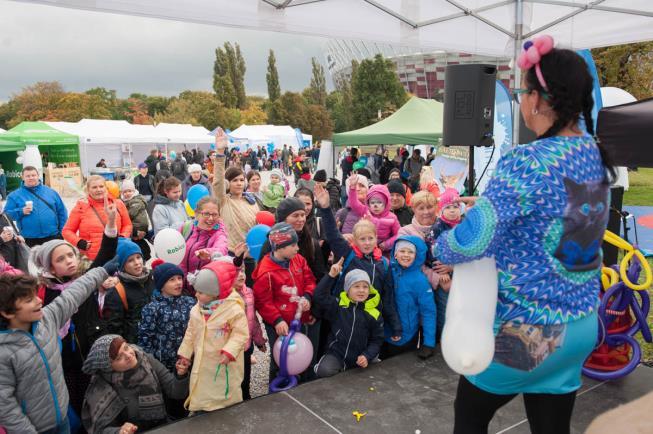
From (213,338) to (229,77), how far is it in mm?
71805

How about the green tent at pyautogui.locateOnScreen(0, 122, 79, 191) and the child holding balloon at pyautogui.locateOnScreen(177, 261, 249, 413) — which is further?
the green tent at pyautogui.locateOnScreen(0, 122, 79, 191)

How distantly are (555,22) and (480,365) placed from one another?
23.3 feet

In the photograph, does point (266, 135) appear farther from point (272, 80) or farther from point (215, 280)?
point (272, 80)

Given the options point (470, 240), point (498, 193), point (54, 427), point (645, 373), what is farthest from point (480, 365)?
point (645, 373)

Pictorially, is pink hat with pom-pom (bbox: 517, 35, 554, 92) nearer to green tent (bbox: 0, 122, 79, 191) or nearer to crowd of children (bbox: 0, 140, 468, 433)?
crowd of children (bbox: 0, 140, 468, 433)

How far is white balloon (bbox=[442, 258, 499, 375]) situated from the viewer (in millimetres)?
1520

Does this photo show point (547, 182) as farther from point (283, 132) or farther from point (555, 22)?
point (283, 132)

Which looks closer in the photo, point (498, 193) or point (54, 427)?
point (498, 193)

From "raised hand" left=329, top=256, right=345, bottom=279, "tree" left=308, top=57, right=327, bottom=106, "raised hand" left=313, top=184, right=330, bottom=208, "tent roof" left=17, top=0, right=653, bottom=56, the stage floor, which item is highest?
"tree" left=308, top=57, right=327, bottom=106

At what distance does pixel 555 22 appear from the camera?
7.16 meters

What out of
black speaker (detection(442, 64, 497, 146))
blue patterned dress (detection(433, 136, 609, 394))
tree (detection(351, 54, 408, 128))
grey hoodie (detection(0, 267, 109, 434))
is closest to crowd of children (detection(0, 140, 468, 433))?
grey hoodie (detection(0, 267, 109, 434))

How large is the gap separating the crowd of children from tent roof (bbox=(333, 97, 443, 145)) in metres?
7.90

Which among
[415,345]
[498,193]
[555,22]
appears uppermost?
[555,22]

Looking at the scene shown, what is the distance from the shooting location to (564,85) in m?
1.50
